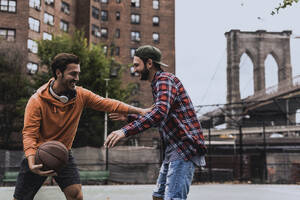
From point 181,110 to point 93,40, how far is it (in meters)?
44.4

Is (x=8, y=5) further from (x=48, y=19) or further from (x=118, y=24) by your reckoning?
(x=118, y=24)

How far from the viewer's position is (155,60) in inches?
154

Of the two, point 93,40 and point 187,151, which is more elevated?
point 93,40

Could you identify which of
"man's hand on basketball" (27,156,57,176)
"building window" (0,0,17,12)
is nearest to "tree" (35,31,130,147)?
"building window" (0,0,17,12)

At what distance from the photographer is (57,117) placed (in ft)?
14.0

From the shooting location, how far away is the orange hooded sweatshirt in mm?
4145

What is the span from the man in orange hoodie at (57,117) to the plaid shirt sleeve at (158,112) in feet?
2.85

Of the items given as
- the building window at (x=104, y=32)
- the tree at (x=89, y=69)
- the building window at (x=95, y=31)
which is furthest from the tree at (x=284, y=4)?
the building window at (x=104, y=32)

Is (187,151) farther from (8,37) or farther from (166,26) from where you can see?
(166,26)

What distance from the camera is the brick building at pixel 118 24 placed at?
3994cm

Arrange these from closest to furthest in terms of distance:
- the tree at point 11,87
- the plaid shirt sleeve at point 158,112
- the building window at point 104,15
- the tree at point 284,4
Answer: the plaid shirt sleeve at point 158,112 < the tree at point 284,4 < the tree at point 11,87 < the building window at point 104,15

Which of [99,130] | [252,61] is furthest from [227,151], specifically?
[252,61]

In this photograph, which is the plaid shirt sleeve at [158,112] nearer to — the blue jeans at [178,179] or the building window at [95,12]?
the blue jeans at [178,179]

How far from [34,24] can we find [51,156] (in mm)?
37377
